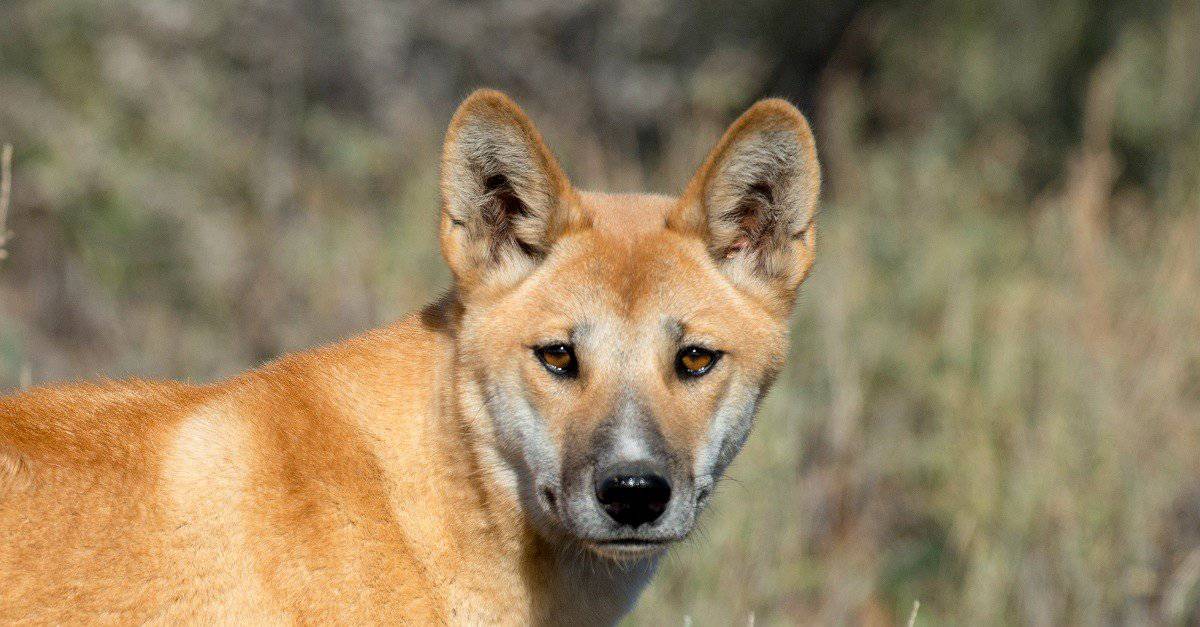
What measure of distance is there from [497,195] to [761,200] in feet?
2.21

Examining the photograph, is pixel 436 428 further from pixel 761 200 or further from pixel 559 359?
Answer: pixel 761 200

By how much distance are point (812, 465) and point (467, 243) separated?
12.0 ft

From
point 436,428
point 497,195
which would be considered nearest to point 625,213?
point 497,195

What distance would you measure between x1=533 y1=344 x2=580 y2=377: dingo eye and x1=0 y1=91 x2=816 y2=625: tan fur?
0.09ft

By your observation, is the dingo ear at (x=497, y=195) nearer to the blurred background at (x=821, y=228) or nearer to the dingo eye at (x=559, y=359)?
the dingo eye at (x=559, y=359)

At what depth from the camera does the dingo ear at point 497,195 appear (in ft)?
9.50

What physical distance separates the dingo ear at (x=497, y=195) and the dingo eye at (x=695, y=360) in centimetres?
42

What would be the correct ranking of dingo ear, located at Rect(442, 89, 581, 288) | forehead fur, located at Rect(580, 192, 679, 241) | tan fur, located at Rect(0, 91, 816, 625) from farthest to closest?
1. forehead fur, located at Rect(580, 192, 679, 241)
2. dingo ear, located at Rect(442, 89, 581, 288)
3. tan fur, located at Rect(0, 91, 816, 625)

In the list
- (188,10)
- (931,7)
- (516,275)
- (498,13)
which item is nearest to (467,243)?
(516,275)

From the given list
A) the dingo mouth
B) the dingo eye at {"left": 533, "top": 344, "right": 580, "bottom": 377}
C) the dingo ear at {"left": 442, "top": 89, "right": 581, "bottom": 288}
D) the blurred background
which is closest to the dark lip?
the dingo mouth

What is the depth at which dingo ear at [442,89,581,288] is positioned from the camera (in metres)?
2.89

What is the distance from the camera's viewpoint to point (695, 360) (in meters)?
2.96

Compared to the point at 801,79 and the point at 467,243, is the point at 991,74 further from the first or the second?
the point at 467,243

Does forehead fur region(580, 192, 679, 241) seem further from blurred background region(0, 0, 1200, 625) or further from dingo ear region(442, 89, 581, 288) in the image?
blurred background region(0, 0, 1200, 625)
